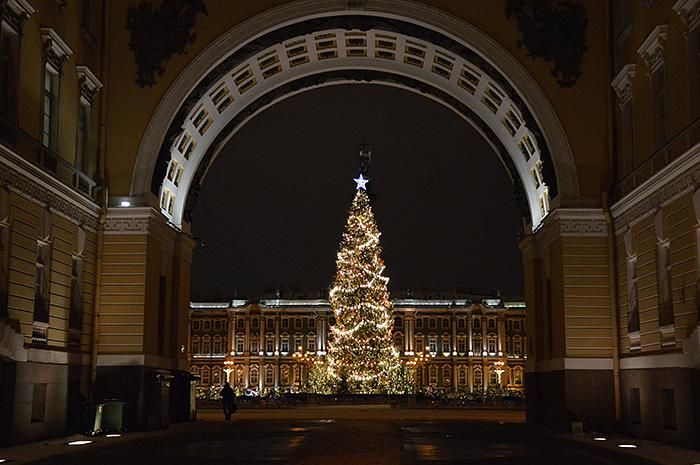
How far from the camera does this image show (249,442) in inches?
1056

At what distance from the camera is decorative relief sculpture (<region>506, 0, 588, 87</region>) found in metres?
32.7

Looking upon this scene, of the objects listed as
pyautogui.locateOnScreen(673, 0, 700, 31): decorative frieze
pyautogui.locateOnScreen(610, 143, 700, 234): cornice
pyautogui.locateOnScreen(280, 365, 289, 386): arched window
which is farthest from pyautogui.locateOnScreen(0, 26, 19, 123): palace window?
pyautogui.locateOnScreen(280, 365, 289, 386): arched window

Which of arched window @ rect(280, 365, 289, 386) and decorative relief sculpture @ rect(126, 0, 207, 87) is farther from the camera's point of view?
arched window @ rect(280, 365, 289, 386)

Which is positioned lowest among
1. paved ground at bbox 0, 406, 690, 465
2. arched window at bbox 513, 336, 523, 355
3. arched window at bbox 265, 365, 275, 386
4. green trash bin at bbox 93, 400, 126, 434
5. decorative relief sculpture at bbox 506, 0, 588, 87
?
paved ground at bbox 0, 406, 690, 465

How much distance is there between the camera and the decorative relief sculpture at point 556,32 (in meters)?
32.7

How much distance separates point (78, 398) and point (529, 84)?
58.1ft

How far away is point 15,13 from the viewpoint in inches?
980

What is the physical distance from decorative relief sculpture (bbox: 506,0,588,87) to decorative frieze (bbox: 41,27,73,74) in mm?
14572

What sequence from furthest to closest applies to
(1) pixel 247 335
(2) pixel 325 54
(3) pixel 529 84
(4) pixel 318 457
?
(1) pixel 247 335
(2) pixel 325 54
(3) pixel 529 84
(4) pixel 318 457

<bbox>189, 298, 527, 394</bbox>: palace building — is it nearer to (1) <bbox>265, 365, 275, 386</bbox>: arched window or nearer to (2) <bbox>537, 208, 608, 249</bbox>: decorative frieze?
(1) <bbox>265, 365, 275, 386</bbox>: arched window

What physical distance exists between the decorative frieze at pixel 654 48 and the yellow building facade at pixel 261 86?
0.08 metres

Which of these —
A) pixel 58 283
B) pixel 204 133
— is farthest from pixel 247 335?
pixel 58 283

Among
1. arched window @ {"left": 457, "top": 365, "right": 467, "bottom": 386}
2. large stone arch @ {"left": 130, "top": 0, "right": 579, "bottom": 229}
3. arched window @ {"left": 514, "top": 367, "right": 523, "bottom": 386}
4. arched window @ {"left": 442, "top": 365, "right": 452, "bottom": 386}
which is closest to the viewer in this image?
large stone arch @ {"left": 130, "top": 0, "right": 579, "bottom": 229}

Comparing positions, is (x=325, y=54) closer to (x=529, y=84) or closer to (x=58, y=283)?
(x=529, y=84)
